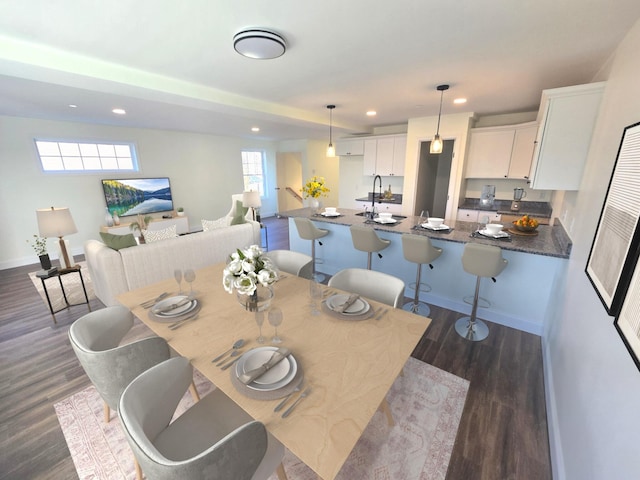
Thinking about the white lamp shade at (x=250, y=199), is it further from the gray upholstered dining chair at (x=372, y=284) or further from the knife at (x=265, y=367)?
the knife at (x=265, y=367)

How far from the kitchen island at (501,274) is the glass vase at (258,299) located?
6.04 ft

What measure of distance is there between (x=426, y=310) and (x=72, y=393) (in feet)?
10.9

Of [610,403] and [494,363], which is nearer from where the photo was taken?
[610,403]

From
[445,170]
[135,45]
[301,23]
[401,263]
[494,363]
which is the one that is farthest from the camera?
[445,170]

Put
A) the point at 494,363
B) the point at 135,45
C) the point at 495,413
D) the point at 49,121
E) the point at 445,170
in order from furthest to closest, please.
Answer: the point at 445,170, the point at 49,121, the point at 494,363, the point at 135,45, the point at 495,413

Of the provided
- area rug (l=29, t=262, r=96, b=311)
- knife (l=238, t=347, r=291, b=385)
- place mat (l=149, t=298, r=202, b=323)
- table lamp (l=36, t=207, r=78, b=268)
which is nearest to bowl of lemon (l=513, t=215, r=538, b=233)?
knife (l=238, t=347, r=291, b=385)

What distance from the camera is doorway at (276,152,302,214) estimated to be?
360 inches

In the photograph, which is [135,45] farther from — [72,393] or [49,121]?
[49,121]

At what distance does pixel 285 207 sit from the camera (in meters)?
9.55

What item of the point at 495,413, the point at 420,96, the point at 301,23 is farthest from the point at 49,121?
the point at 495,413

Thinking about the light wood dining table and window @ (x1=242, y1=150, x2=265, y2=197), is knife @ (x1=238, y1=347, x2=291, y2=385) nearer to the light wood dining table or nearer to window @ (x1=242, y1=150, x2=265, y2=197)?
the light wood dining table

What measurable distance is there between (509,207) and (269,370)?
16.7 ft

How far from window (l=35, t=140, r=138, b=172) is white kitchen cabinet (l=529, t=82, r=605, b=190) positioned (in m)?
7.21

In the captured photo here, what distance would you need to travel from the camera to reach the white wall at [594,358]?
3.04 feet
